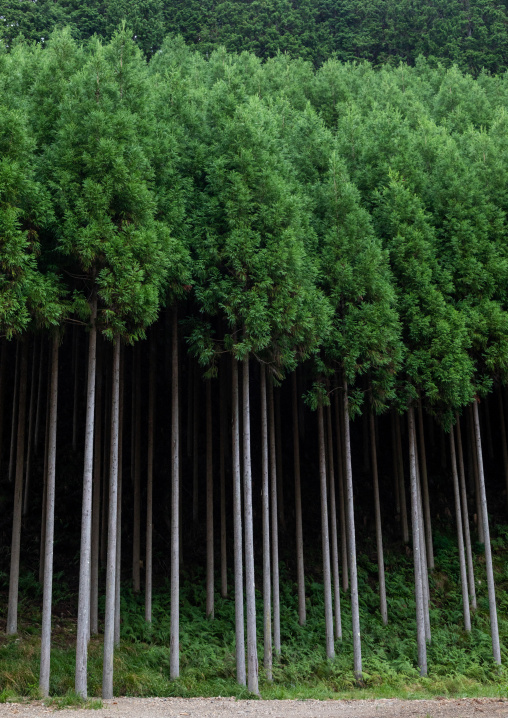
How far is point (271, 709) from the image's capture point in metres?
9.51

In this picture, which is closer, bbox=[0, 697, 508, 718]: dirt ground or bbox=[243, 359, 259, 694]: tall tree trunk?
bbox=[0, 697, 508, 718]: dirt ground

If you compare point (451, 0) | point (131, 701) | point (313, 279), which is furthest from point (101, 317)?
point (451, 0)

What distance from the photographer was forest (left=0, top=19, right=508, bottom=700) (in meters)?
10.3

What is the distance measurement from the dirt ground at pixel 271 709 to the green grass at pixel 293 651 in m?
0.49

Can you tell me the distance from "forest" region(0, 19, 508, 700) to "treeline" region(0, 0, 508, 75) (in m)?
17.5

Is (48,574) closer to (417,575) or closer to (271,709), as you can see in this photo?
(271,709)

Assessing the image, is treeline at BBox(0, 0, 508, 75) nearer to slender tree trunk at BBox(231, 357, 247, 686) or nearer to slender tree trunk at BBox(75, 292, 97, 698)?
slender tree trunk at BBox(231, 357, 247, 686)

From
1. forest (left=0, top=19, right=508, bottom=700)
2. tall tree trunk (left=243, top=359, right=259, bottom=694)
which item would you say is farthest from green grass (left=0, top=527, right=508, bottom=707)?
tall tree trunk (left=243, top=359, right=259, bottom=694)

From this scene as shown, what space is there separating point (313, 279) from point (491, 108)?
12307mm

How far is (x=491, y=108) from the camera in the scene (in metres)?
20.9

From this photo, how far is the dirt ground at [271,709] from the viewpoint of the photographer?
8.56m

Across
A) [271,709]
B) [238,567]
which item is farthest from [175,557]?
A: [271,709]

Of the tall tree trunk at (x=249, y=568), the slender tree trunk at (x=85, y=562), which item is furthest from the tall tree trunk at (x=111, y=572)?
the tall tree trunk at (x=249, y=568)

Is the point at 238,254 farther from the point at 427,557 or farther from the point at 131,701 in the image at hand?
the point at 427,557
